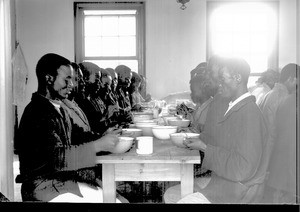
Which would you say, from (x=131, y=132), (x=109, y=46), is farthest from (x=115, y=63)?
(x=131, y=132)

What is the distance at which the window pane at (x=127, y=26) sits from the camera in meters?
1.08

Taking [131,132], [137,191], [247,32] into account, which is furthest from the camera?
[131,132]

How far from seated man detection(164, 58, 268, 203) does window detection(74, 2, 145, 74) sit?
0.79 feet

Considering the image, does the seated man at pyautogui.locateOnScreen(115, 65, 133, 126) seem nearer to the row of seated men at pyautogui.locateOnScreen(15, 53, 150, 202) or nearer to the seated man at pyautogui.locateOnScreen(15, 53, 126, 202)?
the row of seated men at pyautogui.locateOnScreen(15, 53, 150, 202)

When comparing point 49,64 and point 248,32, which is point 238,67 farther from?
point 49,64

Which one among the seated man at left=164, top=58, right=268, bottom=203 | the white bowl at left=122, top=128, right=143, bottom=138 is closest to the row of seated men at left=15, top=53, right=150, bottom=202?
the white bowl at left=122, top=128, right=143, bottom=138

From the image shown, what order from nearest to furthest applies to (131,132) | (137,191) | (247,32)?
(247,32) < (137,191) < (131,132)

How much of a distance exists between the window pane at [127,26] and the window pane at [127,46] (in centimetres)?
1

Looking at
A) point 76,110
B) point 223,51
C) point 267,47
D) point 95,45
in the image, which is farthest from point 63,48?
point 267,47

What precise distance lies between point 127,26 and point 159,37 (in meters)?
0.09

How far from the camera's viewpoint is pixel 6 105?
43.1 inches

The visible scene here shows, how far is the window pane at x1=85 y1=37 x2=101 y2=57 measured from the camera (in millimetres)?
1074
